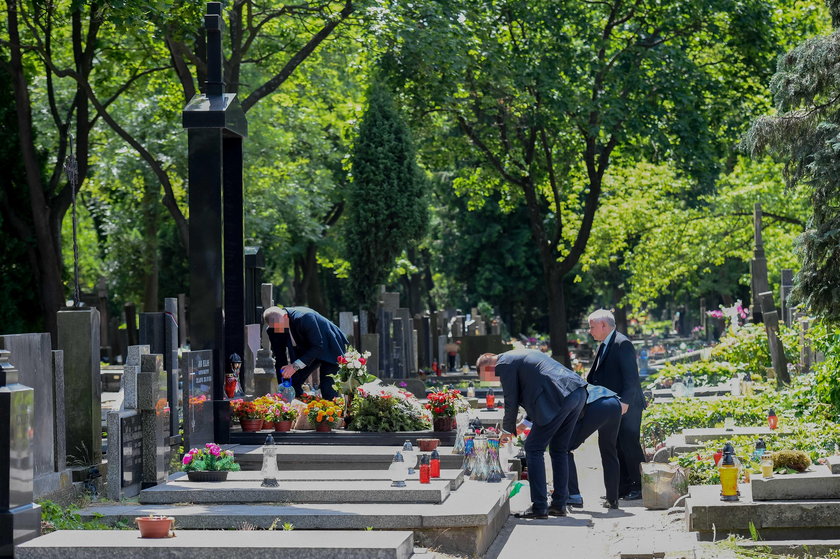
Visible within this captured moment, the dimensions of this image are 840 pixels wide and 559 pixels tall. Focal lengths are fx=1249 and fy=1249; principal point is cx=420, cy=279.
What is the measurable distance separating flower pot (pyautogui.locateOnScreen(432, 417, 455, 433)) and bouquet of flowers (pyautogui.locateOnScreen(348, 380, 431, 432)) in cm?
31

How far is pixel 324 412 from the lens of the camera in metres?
13.7

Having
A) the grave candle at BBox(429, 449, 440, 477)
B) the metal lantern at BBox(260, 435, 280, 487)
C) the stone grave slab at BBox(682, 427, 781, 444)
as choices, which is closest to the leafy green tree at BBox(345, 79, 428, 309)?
the stone grave slab at BBox(682, 427, 781, 444)

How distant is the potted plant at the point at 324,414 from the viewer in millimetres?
13695

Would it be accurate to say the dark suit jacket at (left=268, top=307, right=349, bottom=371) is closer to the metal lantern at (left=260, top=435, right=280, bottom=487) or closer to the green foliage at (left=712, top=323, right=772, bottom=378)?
the metal lantern at (left=260, top=435, right=280, bottom=487)

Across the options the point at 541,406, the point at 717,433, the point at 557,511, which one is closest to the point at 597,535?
the point at 557,511

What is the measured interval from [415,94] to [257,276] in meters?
9.47

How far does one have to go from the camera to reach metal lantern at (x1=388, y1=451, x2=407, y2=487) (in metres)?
10.5

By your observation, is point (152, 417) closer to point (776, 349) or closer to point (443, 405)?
point (443, 405)

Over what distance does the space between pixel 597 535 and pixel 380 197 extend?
73.8 ft

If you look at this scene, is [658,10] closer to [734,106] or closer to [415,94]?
[734,106]

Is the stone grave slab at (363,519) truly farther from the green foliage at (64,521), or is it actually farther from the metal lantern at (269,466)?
the metal lantern at (269,466)

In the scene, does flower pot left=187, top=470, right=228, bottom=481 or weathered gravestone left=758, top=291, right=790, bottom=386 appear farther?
weathered gravestone left=758, top=291, right=790, bottom=386

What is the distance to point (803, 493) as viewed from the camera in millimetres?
9758

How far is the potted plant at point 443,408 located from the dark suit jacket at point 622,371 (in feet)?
5.71
